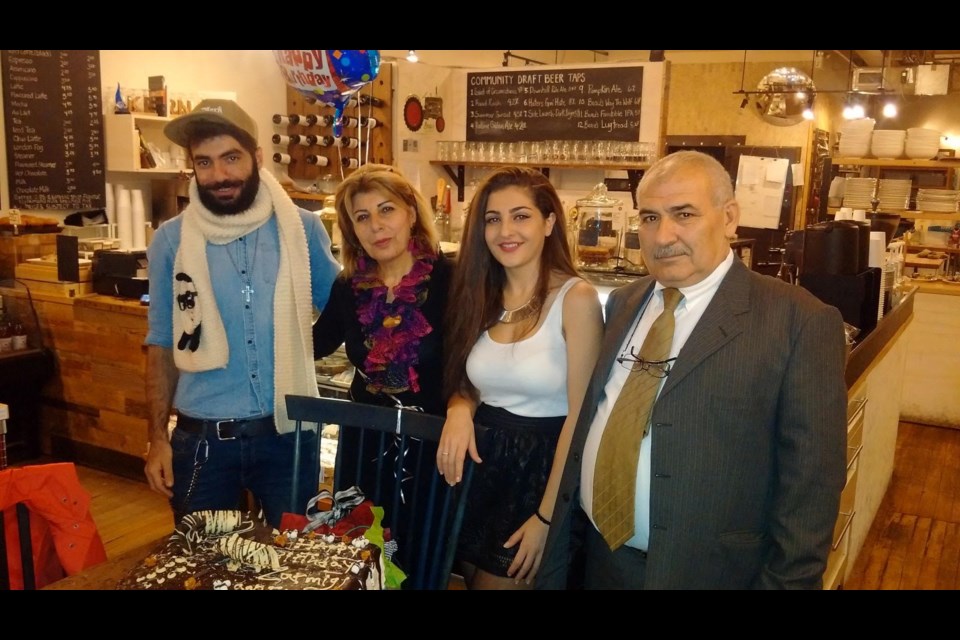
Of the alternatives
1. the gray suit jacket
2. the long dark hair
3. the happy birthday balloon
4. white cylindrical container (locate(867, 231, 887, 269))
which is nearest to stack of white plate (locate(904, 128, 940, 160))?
white cylindrical container (locate(867, 231, 887, 269))

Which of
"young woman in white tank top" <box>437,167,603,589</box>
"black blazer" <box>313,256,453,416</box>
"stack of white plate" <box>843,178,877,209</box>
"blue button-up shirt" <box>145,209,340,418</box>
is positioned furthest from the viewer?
"stack of white plate" <box>843,178,877,209</box>

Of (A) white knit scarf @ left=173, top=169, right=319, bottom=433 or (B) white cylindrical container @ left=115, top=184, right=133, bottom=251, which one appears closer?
(A) white knit scarf @ left=173, top=169, right=319, bottom=433

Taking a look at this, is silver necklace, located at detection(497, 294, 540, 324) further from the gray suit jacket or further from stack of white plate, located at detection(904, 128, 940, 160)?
stack of white plate, located at detection(904, 128, 940, 160)

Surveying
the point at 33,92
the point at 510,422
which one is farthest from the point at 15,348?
the point at 510,422

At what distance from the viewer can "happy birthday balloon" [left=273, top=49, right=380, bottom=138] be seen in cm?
313

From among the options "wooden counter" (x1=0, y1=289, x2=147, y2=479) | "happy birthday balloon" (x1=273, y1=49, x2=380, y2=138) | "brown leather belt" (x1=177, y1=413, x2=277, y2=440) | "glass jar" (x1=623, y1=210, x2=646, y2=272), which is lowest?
"wooden counter" (x1=0, y1=289, x2=147, y2=479)

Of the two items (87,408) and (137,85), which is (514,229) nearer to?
(87,408)

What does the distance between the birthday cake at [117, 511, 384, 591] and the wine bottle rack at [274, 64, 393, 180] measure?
539 cm

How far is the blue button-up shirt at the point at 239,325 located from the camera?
2328 millimetres

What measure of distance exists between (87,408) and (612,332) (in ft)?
12.3

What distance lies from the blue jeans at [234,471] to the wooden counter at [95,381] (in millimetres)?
2091

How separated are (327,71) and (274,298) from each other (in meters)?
1.27

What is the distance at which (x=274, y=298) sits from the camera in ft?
7.72

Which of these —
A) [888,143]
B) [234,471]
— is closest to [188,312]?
[234,471]
